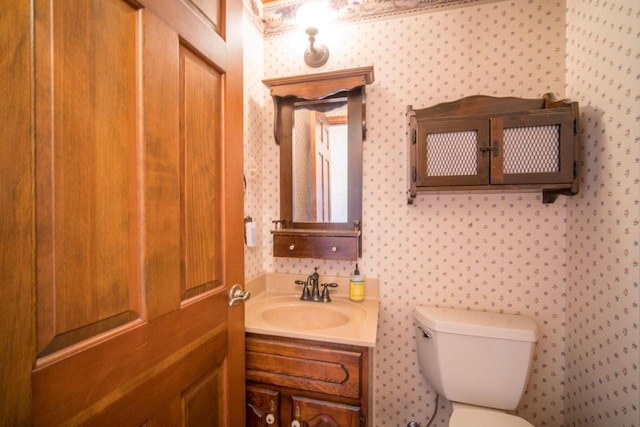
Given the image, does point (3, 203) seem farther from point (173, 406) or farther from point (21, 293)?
point (173, 406)

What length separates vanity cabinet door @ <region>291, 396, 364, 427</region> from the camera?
1.03 meters

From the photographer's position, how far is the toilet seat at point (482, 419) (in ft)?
3.51

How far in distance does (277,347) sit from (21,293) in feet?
2.84

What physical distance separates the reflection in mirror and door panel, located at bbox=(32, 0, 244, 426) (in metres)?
0.70

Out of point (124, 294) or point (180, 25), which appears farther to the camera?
point (180, 25)

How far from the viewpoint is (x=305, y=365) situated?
107 cm

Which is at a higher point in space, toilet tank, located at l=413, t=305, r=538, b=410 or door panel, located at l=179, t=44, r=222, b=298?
door panel, located at l=179, t=44, r=222, b=298

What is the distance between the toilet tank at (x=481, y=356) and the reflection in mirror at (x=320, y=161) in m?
0.72

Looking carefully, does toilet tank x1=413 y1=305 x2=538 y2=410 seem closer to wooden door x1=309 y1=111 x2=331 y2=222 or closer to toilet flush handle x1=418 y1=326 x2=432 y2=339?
toilet flush handle x1=418 y1=326 x2=432 y2=339

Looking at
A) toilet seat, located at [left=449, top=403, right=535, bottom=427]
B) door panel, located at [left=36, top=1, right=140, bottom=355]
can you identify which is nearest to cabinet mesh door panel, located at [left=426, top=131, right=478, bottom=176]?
toilet seat, located at [left=449, top=403, right=535, bottom=427]

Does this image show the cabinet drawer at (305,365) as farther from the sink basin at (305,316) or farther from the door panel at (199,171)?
the door panel at (199,171)

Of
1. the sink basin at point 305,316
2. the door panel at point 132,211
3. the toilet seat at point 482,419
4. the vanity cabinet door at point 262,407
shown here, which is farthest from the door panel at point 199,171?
the toilet seat at point 482,419

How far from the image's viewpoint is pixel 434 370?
1.24 meters

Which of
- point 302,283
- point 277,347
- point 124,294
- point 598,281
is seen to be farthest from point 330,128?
point 598,281
